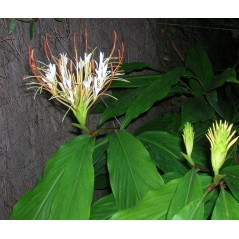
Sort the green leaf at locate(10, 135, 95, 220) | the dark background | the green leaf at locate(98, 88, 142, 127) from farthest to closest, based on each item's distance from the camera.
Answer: the dark background
the green leaf at locate(98, 88, 142, 127)
the green leaf at locate(10, 135, 95, 220)

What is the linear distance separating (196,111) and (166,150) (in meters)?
0.29

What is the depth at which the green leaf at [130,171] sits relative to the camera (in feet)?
2.42

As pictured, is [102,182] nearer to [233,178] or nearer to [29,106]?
[29,106]

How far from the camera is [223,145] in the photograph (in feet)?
1.87

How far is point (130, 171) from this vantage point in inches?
29.6

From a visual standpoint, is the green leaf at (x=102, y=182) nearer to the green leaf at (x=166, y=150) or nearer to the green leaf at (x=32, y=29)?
the green leaf at (x=166, y=150)

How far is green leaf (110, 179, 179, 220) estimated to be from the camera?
64 cm

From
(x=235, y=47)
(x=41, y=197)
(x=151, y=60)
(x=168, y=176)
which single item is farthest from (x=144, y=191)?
(x=235, y=47)

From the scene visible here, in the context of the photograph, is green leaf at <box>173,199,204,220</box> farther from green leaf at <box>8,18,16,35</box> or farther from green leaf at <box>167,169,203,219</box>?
green leaf at <box>8,18,16,35</box>

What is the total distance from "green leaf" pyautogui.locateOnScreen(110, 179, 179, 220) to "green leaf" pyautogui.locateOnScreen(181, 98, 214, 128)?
43 centimetres

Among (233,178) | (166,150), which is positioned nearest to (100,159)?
(166,150)

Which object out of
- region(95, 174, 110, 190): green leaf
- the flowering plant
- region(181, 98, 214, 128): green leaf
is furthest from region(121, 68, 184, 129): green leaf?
region(95, 174, 110, 190): green leaf

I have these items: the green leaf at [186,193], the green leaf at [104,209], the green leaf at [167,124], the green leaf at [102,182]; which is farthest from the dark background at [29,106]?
the green leaf at [186,193]

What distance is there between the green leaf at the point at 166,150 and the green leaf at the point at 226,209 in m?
0.26
